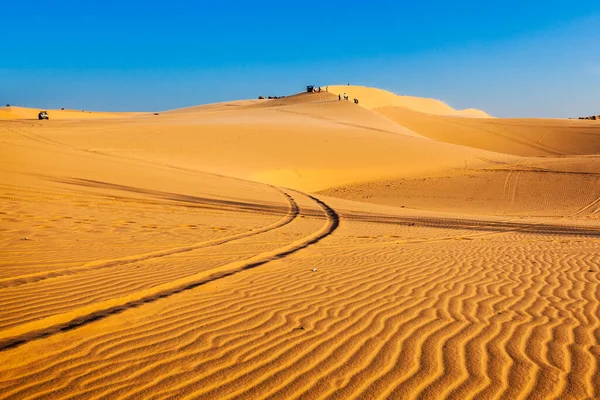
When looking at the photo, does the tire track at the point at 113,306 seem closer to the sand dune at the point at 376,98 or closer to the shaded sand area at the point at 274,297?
the shaded sand area at the point at 274,297

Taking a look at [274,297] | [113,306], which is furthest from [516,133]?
[113,306]

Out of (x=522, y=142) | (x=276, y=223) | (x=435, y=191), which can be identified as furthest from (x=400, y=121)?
(x=276, y=223)

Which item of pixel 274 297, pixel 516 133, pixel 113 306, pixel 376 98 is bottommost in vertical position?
pixel 274 297

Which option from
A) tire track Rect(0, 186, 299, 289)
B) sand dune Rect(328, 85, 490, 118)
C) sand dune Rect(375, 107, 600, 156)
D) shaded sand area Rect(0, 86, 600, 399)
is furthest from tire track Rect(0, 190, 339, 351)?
sand dune Rect(328, 85, 490, 118)

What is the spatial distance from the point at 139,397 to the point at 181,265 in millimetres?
3962

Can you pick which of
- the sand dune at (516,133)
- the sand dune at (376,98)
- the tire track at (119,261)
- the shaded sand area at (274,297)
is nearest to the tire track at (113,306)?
the shaded sand area at (274,297)

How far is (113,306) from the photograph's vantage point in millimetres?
5168

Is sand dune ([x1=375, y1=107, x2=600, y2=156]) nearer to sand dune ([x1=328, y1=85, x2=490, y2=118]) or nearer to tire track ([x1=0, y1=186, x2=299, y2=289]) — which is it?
sand dune ([x1=328, y1=85, x2=490, y2=118])

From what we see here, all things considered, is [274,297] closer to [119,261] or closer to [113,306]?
[113,306]

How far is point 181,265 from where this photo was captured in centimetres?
722

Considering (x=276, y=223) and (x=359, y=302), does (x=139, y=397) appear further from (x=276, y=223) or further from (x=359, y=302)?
(x=276, y=223)

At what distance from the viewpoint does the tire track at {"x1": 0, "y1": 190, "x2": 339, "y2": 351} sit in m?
4.25

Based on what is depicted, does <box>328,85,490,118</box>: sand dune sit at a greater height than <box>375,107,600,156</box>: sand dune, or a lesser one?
greater

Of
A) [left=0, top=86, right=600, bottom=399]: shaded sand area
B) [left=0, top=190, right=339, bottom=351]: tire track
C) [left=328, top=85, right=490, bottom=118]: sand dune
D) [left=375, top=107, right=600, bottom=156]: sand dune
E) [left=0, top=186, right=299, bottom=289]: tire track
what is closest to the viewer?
[left=0, top=86, right=600, bottom=399]: shaded sand area
